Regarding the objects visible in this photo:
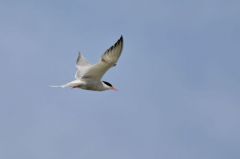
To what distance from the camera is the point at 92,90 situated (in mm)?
30266

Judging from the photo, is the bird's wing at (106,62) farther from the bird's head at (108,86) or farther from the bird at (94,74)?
the bird's head at (108,86)

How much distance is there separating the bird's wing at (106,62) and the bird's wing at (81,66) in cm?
35

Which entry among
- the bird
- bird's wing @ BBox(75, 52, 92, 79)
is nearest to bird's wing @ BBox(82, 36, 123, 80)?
the bird

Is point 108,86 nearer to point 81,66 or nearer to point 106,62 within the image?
point 81,66

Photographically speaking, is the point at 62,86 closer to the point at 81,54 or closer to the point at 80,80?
the point at 80,80

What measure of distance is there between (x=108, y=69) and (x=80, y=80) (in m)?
1.48

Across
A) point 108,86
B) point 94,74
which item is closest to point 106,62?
point 94,74

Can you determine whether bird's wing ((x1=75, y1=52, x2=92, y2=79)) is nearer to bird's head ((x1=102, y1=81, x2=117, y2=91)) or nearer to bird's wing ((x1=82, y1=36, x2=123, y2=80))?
bird's wing ((x1=82, y1=36, x2=123, y2=80))

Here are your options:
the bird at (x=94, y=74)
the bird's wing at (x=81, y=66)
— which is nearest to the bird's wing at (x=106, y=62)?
the bird at (x=94, y=74)

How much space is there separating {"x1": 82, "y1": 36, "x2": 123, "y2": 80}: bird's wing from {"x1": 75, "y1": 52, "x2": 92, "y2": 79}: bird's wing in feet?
1.14

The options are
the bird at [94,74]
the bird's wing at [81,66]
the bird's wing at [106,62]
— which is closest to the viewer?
the bird's wing at [106,62]

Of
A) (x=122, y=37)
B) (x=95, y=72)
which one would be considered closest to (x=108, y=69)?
(x=95, y=72)

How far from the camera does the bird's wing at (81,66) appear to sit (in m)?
30.4

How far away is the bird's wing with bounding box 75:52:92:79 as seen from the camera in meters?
30.4
